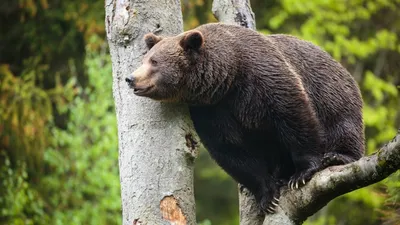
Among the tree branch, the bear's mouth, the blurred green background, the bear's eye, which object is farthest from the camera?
the blurred green background

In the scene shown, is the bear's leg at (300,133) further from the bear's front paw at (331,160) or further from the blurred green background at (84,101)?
the blurred green background at (84,101)

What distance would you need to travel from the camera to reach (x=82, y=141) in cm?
1073

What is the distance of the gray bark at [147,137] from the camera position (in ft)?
15.6

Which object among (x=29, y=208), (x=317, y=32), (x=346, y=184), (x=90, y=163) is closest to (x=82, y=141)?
(x=90, y=163)

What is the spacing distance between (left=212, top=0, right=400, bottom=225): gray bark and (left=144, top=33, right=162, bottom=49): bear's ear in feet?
4.04

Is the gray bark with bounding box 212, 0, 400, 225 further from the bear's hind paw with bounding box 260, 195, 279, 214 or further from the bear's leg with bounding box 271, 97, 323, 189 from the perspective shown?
the bear's leg with bounding box 271, 97, 323, 189

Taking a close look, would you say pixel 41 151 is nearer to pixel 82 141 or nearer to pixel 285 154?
pixel 82 141

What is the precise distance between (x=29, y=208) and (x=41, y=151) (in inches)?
51.8

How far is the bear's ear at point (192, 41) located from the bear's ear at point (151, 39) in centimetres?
28

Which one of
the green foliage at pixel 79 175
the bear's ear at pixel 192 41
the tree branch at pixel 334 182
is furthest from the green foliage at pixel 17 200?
the tree branch at pixel 334 182

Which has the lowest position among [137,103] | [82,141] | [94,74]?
[82,141]

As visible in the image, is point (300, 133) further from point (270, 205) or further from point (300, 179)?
point (270, 205)

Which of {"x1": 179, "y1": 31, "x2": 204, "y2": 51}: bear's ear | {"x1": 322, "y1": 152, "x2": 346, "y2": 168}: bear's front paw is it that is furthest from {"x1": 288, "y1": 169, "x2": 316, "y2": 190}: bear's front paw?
{"x1": 179, "y1": 31, "x2": 204, "y2": 51}: bear's ear

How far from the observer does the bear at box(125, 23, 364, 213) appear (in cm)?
536
